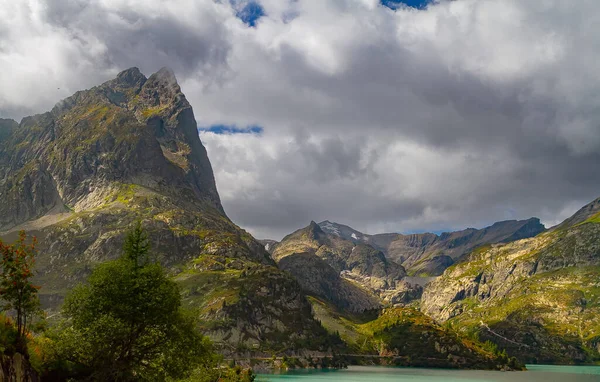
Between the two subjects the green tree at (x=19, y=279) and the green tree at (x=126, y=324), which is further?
the green tree at (x=126, y=324)

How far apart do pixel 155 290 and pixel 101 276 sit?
277 inches

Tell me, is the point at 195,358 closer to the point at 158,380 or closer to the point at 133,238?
the point at 158,380

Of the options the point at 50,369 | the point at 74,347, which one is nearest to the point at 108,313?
the point at 74,347

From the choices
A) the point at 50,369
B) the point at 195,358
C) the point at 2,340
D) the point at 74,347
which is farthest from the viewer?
the point at 195,358

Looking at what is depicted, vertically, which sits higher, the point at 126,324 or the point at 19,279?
the point at 19,279

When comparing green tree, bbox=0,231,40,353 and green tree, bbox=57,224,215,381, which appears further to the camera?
green tree, bbox=57,224,215,381

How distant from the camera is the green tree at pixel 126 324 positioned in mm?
55156

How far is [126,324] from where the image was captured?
5800cm

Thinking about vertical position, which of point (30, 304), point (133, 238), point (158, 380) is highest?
point (133, 238)

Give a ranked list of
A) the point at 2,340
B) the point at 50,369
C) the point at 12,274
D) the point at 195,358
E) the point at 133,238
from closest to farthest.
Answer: the point at 2,340, the point at 12,274, the point at 50,369, the point at 133,238, the point at 195,358

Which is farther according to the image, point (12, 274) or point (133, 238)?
point (133, 238)

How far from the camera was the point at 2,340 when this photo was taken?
41.2 meters

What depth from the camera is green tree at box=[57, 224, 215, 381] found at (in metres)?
55.2

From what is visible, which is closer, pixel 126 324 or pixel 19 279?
pixel 19 279
